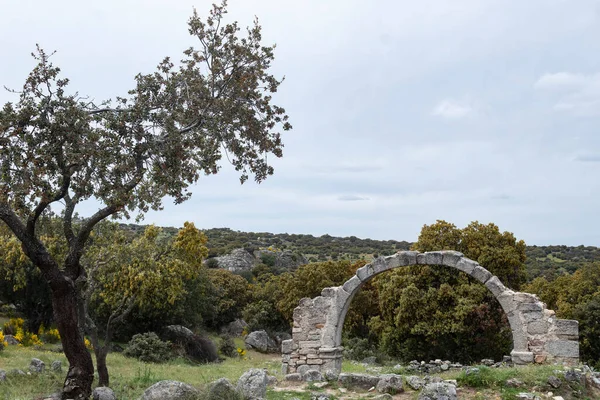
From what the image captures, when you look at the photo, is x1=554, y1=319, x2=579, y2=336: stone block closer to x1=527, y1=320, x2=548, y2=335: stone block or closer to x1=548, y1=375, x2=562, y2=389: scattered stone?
x1=527, y1=320, x2=548, y2=335: stone block

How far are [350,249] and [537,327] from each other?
47649 mm

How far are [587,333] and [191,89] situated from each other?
722 inches

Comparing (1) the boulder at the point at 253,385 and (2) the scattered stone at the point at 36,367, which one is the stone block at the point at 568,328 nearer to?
(1) the boulder at the point at 253,385

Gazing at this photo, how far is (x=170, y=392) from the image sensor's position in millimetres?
8539

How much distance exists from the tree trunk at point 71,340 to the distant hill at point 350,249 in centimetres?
2991

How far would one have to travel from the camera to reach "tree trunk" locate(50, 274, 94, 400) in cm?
1012

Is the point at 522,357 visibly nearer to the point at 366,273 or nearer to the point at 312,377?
the point at 366,273

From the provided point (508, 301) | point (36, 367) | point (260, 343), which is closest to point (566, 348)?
point (508, 301)

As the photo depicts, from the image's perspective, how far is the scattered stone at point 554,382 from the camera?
1008cm

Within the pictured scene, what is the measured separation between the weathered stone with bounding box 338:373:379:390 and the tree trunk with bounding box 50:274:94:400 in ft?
15.9

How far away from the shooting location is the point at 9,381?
11.4 metres

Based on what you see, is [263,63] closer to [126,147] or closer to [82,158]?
[126,147]

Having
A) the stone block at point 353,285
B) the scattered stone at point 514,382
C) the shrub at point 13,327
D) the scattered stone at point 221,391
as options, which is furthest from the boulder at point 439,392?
the shrub at point 13,327

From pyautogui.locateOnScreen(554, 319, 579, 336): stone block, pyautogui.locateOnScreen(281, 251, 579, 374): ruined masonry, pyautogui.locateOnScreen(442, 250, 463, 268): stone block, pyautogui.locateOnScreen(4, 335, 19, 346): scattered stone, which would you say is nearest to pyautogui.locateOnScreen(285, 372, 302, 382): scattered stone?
pyautogui.locateOnScreen(281, 251, 579, 374): ruined masonry
